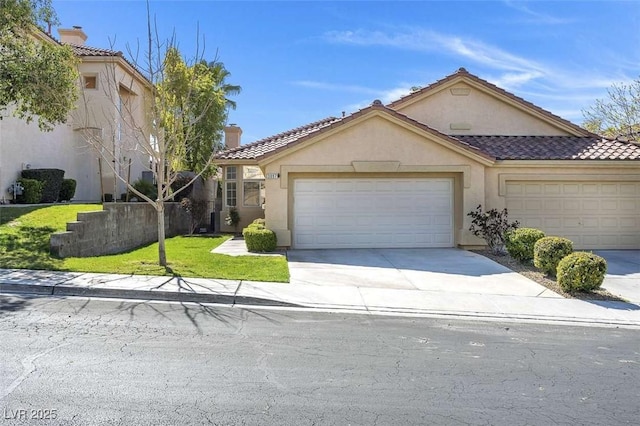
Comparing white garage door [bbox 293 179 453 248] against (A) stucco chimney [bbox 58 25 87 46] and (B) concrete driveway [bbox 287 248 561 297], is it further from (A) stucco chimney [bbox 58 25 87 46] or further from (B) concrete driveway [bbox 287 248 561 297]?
(A) stucco chimney [bbox 58 25 87 46]

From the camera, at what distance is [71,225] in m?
11.1

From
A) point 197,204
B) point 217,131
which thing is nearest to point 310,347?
point 197,204

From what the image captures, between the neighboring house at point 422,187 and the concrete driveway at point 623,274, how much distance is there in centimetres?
105

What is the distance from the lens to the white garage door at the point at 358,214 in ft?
47.4

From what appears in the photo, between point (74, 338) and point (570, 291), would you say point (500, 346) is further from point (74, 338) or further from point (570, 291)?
point (74, 338)

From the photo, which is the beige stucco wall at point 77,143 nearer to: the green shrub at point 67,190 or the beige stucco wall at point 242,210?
the green shrub at point 67,190

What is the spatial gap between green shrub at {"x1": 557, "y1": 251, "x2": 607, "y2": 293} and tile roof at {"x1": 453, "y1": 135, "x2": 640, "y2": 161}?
6210mm

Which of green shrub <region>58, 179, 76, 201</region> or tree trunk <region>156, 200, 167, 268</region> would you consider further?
green shrub <region>58, 179, 76, 201</region>

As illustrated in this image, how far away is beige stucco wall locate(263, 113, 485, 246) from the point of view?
14.1 meters

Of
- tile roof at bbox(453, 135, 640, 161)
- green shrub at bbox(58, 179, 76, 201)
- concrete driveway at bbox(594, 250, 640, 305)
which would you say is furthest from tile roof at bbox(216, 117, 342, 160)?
concrete driveway at bbox(594, 250, 640, 305)

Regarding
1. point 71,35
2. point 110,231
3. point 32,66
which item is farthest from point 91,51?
point 110,231

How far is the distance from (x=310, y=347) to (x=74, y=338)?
9.37 feet

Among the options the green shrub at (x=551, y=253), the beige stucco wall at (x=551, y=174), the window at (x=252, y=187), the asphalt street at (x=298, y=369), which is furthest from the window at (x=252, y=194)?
the asphalt street at (x=298, y=369)

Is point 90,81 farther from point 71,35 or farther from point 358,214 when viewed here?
point 358,214
